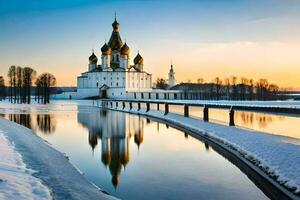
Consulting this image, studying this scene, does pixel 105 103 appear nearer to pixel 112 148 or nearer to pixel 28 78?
pixel 28 78

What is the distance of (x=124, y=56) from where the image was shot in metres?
102

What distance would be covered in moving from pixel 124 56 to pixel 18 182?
9497 centimetres

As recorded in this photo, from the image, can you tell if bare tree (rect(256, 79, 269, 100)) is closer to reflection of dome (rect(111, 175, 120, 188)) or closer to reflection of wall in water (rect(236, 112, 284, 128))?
reflection of wall in water (rect(236, 112, 284, 128))

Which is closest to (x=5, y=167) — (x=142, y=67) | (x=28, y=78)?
(x=28, y=78)

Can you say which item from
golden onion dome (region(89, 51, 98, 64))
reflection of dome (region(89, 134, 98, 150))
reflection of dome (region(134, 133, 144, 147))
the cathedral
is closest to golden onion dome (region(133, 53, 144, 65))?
the cathedral

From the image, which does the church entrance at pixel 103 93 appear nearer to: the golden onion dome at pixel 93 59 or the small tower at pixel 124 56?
the small tower at pixel 124 56

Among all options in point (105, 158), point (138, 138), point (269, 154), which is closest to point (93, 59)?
point (138, 138)

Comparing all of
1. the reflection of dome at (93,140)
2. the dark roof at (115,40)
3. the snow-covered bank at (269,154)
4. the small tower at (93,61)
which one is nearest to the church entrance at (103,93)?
the small tower at (93,61)

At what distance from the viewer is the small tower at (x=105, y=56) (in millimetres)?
102000

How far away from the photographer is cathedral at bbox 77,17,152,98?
101 metres

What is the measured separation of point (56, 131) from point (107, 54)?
80482 millimetres

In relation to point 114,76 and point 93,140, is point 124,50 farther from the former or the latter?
point 93,140

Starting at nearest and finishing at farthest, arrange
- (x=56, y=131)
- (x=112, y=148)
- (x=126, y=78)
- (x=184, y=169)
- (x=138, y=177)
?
(x=138, y=177)
(x=184, y=169)
(x=112, y=148)
(x=56, y=131)
(x=126, y=78)

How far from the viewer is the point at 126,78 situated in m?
102
